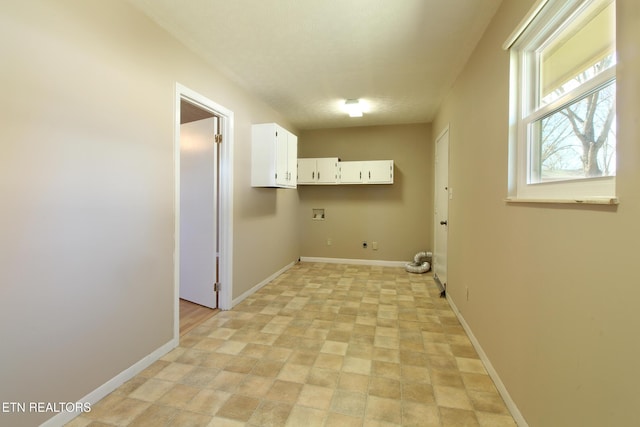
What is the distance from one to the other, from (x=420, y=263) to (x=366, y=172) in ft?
6.07

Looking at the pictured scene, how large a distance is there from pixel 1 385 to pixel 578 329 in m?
2.48

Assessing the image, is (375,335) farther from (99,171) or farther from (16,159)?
(16,159)

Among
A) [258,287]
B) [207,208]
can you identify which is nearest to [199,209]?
[207,208]

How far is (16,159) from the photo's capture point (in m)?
1.38

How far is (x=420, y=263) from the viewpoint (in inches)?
198

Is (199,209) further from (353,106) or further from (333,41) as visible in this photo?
(353,106)

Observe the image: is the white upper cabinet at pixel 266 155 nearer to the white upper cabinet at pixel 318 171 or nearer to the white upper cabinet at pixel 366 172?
the white upper cabinet at pixel 318 171

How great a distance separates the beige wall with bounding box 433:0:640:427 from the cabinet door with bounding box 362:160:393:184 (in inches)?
95.7

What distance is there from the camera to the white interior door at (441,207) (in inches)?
146

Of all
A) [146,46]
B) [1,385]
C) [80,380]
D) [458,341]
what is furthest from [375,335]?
[146,46]

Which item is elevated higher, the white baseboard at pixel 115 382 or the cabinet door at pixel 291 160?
the cabinet door at pixel 291 160

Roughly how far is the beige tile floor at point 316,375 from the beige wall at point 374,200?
206 cm

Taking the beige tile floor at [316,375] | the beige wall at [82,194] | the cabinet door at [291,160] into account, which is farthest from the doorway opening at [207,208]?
the cabinet door at [291,160]

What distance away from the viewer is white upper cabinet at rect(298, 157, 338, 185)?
17.1ft
